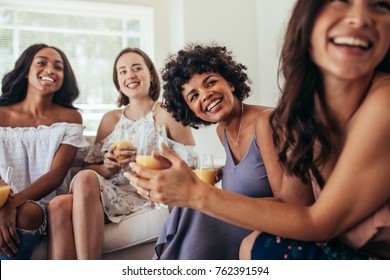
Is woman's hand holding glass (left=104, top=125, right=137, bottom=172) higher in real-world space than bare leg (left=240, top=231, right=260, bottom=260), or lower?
higher

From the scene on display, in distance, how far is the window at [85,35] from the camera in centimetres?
388

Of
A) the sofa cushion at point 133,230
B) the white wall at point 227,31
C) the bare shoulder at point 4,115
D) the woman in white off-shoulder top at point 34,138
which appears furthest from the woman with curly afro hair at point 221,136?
the white wall at point 227,31

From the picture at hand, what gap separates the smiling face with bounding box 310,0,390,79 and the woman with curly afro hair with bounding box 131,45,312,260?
0.51m

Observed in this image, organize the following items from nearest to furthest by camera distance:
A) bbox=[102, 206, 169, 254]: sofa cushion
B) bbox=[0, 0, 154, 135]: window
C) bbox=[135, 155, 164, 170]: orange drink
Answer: bbox=[135, 155, 164, 170]: orange drink → bbox=[102, 206, 169, 254]: sofa cushion → bbox=[0, 0, 154, 135]: window

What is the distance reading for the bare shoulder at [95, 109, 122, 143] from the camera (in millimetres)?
2307

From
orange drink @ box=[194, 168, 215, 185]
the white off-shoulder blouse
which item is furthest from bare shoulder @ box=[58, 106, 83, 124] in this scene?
orange drink @ box=[194, 168, 215, 185]

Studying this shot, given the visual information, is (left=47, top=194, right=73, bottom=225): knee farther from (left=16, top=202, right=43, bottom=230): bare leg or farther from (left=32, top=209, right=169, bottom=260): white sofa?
(left=32, top=209, right=169, bottom=260): white sofa

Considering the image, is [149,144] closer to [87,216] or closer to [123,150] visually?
[123,150]

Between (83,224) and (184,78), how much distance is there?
71 centimetres

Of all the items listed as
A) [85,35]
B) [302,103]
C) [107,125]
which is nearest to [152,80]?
[107,125]

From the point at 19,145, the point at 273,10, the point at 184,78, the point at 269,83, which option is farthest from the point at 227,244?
the point at 273,10

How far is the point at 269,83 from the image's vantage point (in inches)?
149

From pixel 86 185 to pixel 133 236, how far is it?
1.01 ft

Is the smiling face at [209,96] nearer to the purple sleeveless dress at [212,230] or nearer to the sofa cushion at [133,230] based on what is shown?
the purple sleeveless dress at [212,230]
